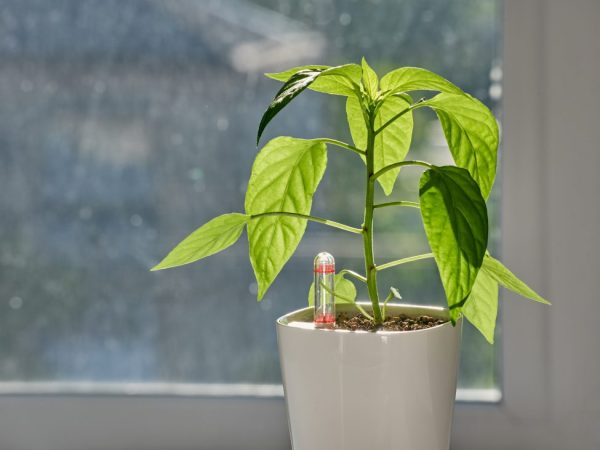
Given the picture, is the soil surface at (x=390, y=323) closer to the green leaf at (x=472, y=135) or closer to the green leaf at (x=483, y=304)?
the green leaf at (x=483, y=304)

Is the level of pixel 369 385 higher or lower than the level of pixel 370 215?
lower

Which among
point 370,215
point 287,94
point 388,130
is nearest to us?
point 287,94

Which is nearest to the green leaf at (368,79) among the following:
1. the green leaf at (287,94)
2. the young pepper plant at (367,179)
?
the young pepper plant at (367,179)

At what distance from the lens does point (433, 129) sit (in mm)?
1124

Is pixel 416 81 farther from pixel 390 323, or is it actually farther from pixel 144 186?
pixel 144 186

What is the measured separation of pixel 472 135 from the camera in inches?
33.3

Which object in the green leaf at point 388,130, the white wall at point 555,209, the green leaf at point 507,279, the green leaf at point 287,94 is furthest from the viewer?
the white wall at point 555,209

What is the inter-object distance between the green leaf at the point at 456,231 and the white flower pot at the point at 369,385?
0.07m

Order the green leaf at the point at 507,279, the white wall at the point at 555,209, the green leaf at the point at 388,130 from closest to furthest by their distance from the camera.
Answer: the green leaf at the point at 507,279 < the green leaf at the point at 388,130 < the white wall at the point at 555,209

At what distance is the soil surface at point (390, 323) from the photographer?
0.82 metres

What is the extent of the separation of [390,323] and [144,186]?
0.50 m

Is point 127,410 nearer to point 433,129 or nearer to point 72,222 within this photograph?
point 72,222

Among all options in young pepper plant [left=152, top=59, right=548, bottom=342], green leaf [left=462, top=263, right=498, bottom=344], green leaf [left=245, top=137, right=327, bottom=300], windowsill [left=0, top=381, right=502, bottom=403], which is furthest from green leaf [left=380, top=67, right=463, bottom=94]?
windowsill [left=0, top=381, right=502, bottom=403]

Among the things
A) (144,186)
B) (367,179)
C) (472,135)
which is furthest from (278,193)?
(144,186)
